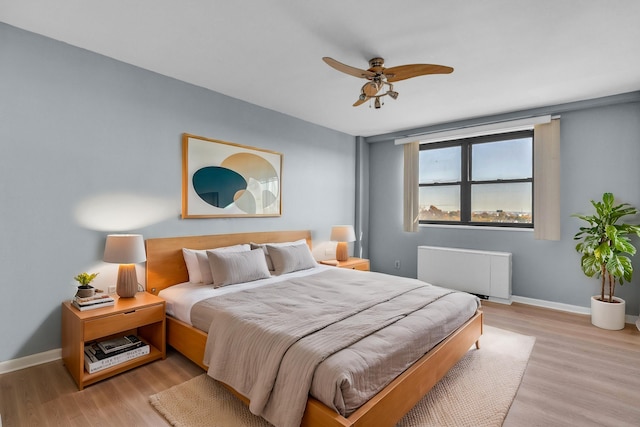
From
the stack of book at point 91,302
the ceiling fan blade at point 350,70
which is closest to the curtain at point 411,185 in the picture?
the ceiling fan blade at point 350,70

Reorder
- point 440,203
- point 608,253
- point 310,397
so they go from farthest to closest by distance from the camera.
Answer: point 440,203 < point 608,253 < point 310,397

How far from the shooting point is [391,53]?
8.79 feet

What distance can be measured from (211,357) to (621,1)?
355 cm

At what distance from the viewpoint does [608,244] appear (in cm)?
343

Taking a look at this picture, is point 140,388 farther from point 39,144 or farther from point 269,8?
point 269,8

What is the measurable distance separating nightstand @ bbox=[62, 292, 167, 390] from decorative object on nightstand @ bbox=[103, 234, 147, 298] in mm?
97

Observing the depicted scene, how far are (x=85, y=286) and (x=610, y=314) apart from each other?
506 cm

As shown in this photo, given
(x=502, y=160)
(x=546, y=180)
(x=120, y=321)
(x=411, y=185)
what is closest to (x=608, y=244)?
(x=546, y=180)

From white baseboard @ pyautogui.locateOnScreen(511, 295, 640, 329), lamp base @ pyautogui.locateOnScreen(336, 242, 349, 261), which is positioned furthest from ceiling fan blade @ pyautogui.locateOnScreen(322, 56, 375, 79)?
white baseboard @ pyautogui.locateOnScreen(511, 295, 640, 329)

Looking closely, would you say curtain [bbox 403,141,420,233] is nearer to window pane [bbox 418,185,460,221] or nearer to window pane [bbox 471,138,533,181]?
window pane [bbox 418,185,460,221]

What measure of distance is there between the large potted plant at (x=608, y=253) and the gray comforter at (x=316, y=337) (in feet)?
5.57

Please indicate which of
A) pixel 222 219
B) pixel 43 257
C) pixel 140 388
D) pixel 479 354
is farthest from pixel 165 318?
pixel 479 354

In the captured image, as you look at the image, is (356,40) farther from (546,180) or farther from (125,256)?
(546,180)

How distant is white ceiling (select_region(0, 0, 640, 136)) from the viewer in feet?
6.91
